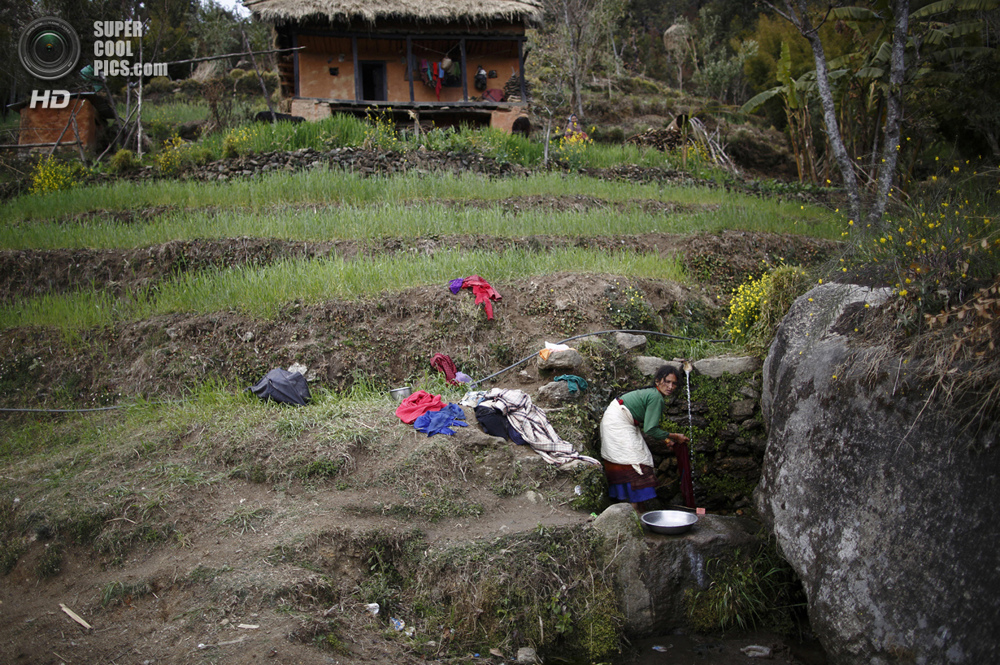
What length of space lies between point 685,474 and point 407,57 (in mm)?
13900

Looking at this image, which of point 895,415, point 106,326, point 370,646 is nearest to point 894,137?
point 895,415

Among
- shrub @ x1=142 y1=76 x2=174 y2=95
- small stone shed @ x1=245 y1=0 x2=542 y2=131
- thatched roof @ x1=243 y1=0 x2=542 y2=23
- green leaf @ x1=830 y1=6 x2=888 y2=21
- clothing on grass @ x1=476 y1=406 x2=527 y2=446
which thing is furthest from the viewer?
shrub @ x1=142 y1=76 x2=174 y2=95

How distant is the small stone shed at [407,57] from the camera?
16203 millimetres

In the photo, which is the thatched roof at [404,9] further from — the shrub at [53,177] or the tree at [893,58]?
the tree at [893,58]

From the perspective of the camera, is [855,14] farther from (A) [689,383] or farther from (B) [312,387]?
(B) [312,387]

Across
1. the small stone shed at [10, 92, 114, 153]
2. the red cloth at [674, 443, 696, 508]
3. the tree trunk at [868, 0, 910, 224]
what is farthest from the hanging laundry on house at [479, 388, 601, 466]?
the small stone shed at [10, 92, 114, 153]

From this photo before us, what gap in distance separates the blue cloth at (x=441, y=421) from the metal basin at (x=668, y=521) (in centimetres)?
183

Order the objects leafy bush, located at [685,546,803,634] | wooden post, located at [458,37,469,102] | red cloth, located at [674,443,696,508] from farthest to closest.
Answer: wooden post, located at [458,37,469,102] → red cloth, located at [674,443,696,508] → leafy bush, located at [685,546,803,634]

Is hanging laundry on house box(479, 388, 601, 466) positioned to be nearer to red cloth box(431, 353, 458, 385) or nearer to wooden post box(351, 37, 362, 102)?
red cloth box(431, 353, 458, 385)

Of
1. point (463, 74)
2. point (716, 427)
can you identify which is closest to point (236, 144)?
point (463, 74)

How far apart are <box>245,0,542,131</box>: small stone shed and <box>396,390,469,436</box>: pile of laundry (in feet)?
37.2

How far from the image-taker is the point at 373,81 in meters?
19.0

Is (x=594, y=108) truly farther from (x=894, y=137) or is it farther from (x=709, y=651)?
(x=709, y=651)

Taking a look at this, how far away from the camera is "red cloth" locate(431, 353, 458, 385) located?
296 inches
